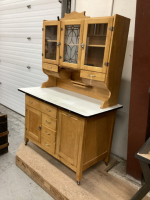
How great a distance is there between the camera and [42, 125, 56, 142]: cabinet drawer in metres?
2.20

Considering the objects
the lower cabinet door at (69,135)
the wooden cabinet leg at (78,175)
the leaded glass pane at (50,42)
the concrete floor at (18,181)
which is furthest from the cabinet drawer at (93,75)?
the concrete floor at (18,181)

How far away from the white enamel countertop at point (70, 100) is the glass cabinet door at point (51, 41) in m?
0.45

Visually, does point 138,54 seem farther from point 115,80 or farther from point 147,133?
point 147,133

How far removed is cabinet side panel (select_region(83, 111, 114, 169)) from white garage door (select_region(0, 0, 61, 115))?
1730mm

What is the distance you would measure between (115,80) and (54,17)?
1.72 m

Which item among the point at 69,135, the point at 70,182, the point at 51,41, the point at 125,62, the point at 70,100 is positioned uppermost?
the point at 51,41

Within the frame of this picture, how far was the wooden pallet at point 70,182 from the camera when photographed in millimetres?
1867

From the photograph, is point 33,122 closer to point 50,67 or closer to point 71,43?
point 50,67

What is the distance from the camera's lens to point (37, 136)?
8.10 ft

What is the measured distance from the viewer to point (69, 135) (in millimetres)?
2004

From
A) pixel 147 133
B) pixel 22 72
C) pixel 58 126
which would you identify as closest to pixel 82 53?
pixel 58 126

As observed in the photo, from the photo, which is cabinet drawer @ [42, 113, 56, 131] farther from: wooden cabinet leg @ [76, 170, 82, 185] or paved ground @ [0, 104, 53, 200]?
paved ground @ [0, 104, 53, 200]

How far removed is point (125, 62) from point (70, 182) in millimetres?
1684

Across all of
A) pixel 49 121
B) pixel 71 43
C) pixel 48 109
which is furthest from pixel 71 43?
pixel 49 121
